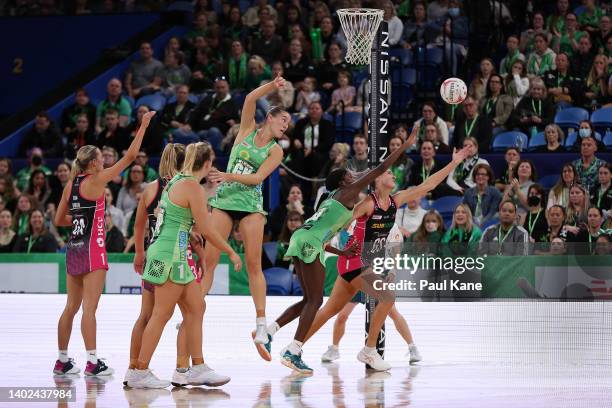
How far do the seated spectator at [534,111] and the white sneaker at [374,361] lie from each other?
320 inches

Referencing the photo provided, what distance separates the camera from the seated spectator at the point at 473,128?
16.8 meters

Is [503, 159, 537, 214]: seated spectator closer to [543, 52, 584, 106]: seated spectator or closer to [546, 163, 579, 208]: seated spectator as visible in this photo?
[546, 163, 579, 208]: seated spectator

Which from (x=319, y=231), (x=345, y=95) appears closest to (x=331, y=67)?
(x=345, y=95)

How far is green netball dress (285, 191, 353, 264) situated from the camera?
939 centimetres

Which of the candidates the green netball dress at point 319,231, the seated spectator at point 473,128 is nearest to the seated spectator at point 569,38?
the seated spectator at point 473,128

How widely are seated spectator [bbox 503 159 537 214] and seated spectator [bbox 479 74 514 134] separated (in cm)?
175

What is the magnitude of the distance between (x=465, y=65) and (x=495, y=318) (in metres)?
8.31

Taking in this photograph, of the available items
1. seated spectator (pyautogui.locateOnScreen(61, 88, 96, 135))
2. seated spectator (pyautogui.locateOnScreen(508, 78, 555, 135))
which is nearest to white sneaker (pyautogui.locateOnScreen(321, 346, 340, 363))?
seated spectator (pyautogui.locateOnScreen(508, 78, 555, 135))

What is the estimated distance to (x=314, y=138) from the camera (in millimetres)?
17516

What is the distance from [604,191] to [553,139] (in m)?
1.48

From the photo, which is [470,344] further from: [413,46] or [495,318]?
[413,46]

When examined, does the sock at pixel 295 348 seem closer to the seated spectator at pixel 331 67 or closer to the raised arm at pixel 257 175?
the raised arm at pixel 257 175

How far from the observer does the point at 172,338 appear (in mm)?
12102

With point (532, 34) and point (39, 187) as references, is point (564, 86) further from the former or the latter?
point (39, 187)
